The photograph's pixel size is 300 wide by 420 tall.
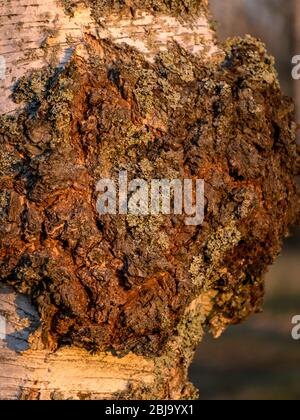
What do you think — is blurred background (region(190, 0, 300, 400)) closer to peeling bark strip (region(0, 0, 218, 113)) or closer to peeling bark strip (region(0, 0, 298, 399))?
peeling bark strip (region(0, 0, 298, 399))

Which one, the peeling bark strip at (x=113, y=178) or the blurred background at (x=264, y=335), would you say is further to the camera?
the blurred background at (x=264, y=335)

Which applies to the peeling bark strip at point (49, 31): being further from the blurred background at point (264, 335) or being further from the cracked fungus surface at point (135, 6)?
the blurred background at point (264, 335)

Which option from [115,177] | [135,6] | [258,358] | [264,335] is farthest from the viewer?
[264,335]

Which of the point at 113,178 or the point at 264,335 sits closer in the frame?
the point at 113,178

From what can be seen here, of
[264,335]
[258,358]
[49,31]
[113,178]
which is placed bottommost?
[113,178]

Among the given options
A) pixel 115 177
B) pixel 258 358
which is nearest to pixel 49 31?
pixel 115 177

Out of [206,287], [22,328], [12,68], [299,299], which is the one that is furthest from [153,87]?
[299,299]

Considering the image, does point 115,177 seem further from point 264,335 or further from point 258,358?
point 264,335

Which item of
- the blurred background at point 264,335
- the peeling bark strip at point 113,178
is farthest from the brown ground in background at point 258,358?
the peeling bark strip at point 113,178
